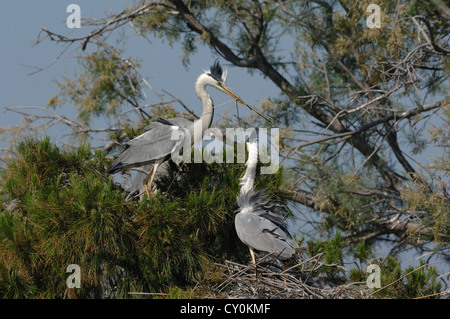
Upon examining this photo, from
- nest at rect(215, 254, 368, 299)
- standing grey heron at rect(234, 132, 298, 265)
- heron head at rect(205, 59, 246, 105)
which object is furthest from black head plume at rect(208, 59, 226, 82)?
nest at rect(215, 254, 368, 299)

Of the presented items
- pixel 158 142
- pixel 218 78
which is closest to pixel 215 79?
pixel 218 78

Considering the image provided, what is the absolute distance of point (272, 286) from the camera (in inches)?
205

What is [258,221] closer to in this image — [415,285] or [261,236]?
[261,236]

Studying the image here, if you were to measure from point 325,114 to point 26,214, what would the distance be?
557 centimetres

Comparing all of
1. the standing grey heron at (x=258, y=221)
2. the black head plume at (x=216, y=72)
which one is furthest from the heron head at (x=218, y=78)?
the standing grey heron at (x=258, y=221)

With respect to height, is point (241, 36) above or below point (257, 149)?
above

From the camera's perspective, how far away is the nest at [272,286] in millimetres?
5102

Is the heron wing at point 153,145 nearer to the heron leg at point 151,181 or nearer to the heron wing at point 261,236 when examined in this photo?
the heron leg at point 151,181

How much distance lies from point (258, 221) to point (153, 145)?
118 centimetres

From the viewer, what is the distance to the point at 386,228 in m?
9.83

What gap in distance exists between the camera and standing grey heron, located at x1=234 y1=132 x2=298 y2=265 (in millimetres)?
5465
